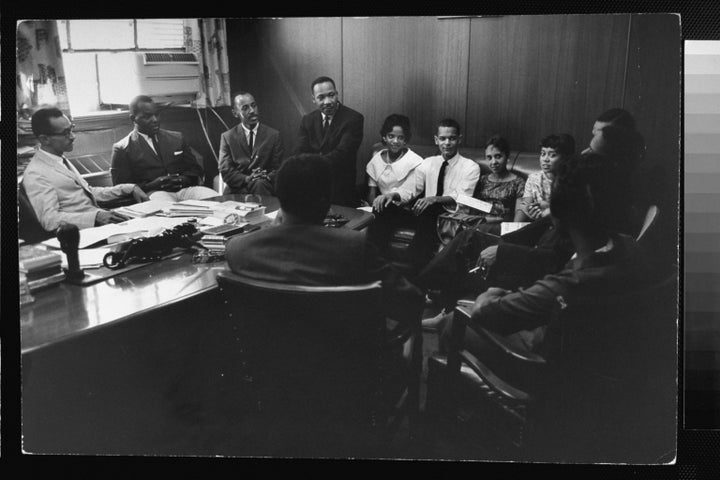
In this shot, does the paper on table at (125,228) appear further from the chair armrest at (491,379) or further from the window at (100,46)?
the chair armrest at (491,379)

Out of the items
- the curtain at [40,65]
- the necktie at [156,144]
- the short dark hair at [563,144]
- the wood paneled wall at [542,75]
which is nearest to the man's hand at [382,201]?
the wood paneled wall at [542,75]

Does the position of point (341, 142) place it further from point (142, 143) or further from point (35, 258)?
point (35, 258)

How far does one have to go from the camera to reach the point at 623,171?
2410 mm

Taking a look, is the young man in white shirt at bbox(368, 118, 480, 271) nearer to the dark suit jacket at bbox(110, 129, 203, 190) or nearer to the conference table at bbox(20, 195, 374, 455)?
the conference table at bbox(20, 195, 374, 455)

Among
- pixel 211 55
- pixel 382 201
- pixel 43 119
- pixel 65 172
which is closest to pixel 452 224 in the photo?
pixel 382 201

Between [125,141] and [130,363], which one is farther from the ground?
[125,141]

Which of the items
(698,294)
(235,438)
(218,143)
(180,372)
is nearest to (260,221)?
(218,143)

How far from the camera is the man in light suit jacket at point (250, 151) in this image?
2525 millimetres

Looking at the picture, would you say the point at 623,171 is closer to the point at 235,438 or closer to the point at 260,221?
the point at 260,221

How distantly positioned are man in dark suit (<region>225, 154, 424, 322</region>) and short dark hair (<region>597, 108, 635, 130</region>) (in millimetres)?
894

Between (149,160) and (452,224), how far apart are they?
113cm

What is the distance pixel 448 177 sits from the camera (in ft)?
A: 8.21

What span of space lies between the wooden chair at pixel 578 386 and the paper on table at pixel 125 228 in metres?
1.08

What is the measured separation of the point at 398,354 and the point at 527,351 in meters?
0.44
